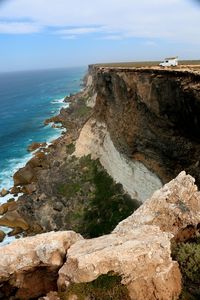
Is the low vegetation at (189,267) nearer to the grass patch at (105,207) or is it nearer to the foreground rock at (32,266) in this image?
the foreground rock at (32,266)

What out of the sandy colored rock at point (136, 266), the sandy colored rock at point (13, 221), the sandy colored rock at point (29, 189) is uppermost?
the sandy colored rock at point (136, 266)

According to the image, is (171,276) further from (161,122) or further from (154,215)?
(161,122)

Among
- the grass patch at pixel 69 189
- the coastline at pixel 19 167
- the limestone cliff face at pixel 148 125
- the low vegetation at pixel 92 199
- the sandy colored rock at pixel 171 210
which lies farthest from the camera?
the grass patch at pixel 69 189

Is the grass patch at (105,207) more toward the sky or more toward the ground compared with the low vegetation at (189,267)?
more toward the ground

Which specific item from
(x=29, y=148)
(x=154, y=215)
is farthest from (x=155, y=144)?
(x=29, y=148)

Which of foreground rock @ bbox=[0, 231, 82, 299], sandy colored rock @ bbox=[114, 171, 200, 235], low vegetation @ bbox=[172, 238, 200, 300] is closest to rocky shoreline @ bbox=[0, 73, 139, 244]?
sandy colored rock @ bbox=[114, 171, 200, 235]

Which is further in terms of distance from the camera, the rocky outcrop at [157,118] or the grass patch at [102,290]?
the rocky outcrop at [157,118]

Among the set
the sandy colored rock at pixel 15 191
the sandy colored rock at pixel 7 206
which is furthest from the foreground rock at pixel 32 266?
the sandy colored rock at pixel 15 191
